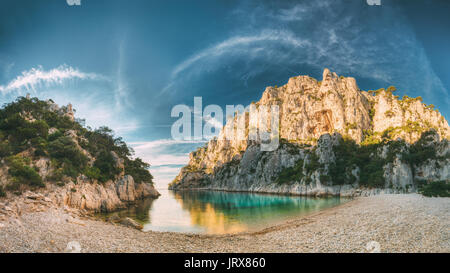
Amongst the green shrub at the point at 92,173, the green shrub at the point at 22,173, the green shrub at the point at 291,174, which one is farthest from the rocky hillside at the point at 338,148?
the green shrub at the point at 22,173

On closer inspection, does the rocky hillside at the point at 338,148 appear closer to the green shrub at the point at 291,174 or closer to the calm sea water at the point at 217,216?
the green shrub at the point at 291,174

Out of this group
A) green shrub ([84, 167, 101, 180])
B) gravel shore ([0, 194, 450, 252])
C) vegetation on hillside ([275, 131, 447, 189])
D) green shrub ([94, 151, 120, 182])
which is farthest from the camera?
vegetation on hillside ([275, 131, 447, 189])

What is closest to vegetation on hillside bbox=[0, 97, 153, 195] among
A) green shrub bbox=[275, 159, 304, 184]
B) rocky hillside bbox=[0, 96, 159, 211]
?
rocky hillside bbox=[0, 96, 159, 211]

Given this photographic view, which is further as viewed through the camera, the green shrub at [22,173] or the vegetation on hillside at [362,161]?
the vegetation on hillside at [362,161]

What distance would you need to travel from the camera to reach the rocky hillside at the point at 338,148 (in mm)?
52438

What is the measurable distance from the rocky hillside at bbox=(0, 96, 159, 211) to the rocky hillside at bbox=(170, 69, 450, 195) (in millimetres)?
50738

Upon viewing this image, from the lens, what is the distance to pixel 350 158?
70375 millimetres

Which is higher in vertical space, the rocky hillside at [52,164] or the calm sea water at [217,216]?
the rocky hillside at [52,164]

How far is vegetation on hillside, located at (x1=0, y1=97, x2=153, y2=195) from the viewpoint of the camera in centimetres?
2381

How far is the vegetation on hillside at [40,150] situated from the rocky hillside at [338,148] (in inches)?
2108

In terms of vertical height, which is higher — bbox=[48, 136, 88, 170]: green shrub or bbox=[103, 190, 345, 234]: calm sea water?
bbox=[48, 136, 88, 170]: green shrub

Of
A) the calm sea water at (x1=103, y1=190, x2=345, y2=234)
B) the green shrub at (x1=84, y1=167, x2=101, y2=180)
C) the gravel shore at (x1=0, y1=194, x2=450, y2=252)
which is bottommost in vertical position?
the calm sea water at (x1=103, y1=190, x2=345, y2=234)

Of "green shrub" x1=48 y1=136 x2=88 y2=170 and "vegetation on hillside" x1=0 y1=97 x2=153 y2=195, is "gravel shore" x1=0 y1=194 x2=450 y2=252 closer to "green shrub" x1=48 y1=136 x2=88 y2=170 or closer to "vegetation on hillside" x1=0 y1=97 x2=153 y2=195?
"vegetation on hillside" x1=0 y1=97 x2=153 y2=195

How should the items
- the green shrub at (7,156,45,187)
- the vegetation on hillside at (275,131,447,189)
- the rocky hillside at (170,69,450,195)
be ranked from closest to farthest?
the green shrub at (7,156,45,187)
the rocky hillside at (170,69,450,195)
the vegetation on hillside at (275,131,447,189)
